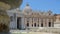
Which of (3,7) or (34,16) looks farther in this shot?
(34,16)

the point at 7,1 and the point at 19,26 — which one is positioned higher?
the point at 7,1

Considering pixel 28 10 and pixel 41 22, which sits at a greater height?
pixel 28 10

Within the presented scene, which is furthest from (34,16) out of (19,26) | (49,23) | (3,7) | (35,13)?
(3,7)

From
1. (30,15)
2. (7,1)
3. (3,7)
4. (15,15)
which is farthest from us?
(30,15)

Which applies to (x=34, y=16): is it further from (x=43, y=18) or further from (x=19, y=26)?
(x=19, y=26)

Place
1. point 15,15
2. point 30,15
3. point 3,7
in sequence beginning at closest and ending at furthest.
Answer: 1. point 3,7
2. point 15,15
3. point 30,15

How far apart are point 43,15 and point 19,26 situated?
8.53 metres

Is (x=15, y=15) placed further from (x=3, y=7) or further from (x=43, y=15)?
(x=3, y=7)

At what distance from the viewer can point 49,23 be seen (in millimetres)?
41938

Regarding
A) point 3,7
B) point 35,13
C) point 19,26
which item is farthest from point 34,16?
point 3,7

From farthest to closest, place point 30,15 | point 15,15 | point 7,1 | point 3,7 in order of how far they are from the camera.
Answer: point 30,15, point 15,15, point 3,7, point 7,1

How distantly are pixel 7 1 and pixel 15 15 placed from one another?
2791 centimetres

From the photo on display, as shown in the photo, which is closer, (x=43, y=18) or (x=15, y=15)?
(x=15, y=15)

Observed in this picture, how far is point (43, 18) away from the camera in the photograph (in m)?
39.5
